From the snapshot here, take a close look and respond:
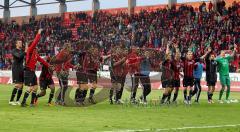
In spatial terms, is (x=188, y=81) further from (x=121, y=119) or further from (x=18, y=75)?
(x=121, y=119)

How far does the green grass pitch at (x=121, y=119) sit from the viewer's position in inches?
494

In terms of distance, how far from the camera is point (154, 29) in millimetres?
44656

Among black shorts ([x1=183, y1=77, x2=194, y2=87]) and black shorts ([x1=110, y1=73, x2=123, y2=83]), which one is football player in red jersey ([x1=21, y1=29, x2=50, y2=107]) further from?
black shorts ([x1=183, y1=77, x2=194, y2=87])

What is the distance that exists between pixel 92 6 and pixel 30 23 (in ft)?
24.8

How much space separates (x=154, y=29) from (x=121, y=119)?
30.5 metres

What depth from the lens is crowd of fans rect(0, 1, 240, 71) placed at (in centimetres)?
3850

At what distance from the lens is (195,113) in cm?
1677

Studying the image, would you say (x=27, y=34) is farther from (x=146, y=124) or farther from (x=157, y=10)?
(x=146, y=124)

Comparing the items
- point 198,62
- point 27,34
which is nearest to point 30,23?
point 27,34

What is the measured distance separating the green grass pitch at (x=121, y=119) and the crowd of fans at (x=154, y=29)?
15.1 m

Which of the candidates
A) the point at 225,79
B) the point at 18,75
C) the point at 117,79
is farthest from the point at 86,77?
the point at 225,79

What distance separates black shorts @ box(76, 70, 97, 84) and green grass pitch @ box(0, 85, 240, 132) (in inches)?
74.2

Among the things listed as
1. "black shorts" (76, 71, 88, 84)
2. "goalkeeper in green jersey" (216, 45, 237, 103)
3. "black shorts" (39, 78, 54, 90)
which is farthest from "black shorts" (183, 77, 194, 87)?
"black shorts" (39, 78, 54, 90)

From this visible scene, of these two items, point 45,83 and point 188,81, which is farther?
point 188,81
